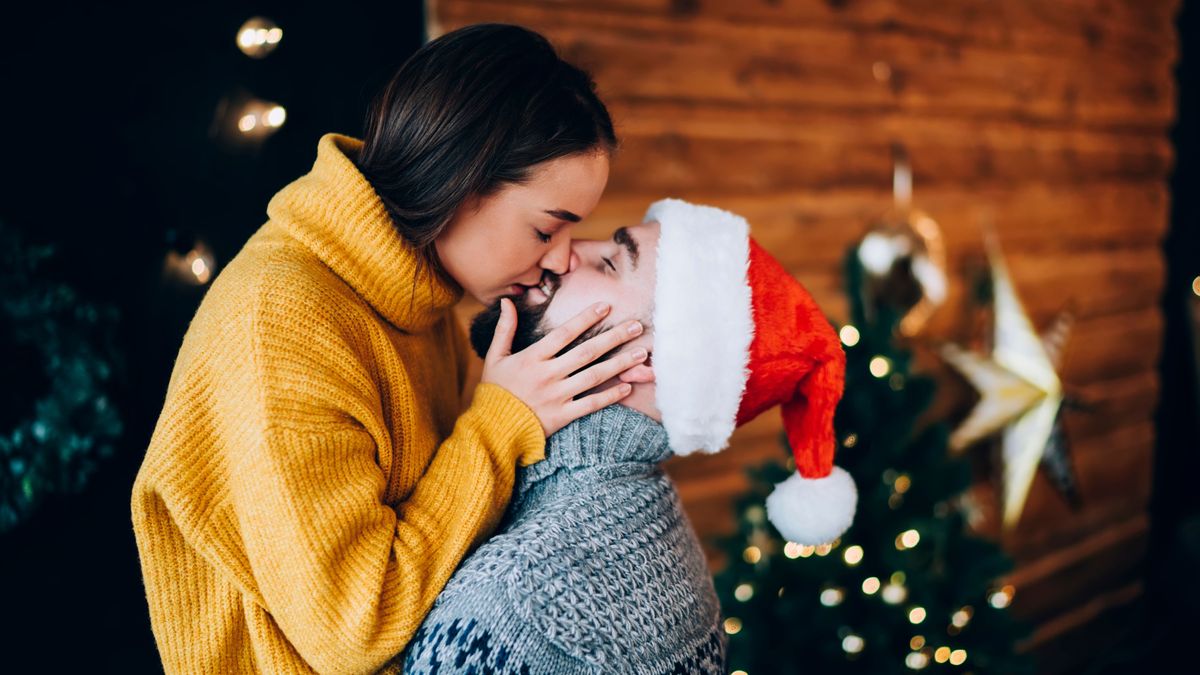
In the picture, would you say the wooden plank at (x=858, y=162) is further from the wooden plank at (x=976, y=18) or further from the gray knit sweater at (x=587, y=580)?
the gray knit sweater at (x=587, y=580)

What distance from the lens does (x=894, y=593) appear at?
1979 millimetres

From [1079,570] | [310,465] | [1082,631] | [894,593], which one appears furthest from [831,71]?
[1082,631]

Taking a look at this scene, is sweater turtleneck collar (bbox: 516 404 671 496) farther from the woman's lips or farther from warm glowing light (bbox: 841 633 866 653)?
warm glowing light (bbox: 841 633 866 653)

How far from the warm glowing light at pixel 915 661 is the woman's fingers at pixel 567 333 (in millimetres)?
1365

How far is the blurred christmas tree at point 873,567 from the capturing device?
1.95m

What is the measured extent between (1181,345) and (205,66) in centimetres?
441

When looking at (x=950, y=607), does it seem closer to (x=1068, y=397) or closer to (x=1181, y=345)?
(x=1068, y=397)

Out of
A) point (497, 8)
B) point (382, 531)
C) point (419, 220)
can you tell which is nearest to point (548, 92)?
point (419, 220)

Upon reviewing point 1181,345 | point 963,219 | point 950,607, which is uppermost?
point 963,219

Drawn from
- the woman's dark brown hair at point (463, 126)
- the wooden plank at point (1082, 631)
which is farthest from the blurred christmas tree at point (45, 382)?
the wooden plank at point (1082, 631)

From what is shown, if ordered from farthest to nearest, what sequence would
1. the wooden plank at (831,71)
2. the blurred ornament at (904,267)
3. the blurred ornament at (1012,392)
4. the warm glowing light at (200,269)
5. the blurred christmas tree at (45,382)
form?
1. the blurred ornament at (1012,392)
2. the blurred ornament at (904,267)
3. the wooden plank at (831,71)
4. the warm glowing light at (200,269)
5. the blurred christmas tree at (45,382)

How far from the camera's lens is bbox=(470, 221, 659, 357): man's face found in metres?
1.17

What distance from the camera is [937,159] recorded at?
3.02 metres

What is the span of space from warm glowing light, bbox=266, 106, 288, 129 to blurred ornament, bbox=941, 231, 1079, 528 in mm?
2182
